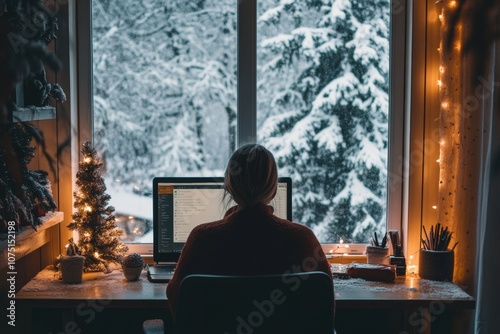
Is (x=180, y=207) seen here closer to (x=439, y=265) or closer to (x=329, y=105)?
(x=329, y=105)

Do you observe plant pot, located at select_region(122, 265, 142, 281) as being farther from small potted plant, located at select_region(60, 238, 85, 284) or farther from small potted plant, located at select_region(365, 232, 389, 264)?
small potted plant, located at select_region(365, 232, 389, 264)

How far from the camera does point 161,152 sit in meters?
2.94

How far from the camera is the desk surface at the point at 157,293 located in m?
2.35

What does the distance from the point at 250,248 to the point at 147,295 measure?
0.66 m

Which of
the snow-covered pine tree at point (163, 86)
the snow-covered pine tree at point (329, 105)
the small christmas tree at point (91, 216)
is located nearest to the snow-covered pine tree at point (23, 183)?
the small christmas tree at point (91, 216)

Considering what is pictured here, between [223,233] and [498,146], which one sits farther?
[498,146]

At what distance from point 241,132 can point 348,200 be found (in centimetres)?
55

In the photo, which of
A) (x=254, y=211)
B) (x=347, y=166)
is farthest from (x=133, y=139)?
(x=254, y=211)

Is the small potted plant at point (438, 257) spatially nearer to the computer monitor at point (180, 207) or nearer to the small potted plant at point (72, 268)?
the computer monitor at point (180, 207)

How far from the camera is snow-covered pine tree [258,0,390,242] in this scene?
9.59 ft

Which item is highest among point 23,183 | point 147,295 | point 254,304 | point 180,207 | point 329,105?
point 329,105

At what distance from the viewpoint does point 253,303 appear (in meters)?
1.66

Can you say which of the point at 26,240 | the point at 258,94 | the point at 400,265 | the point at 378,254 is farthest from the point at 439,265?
the point at 26,240

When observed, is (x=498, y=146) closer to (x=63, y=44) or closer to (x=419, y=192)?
(x=419, y=192)
